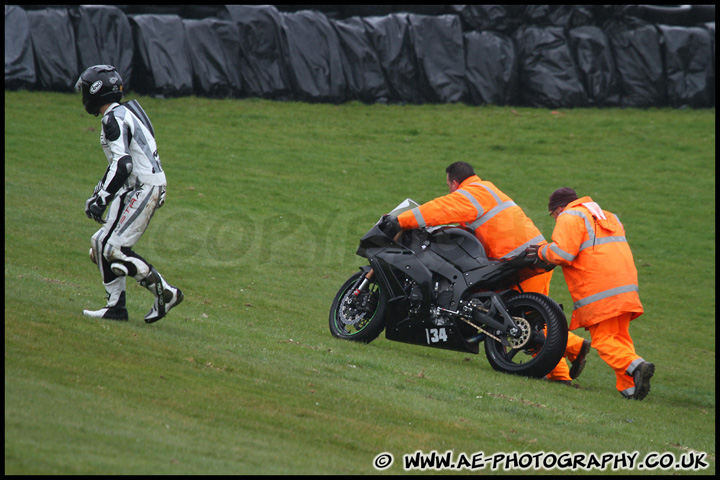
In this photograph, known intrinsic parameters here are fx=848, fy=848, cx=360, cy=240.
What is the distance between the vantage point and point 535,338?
875 centimetres

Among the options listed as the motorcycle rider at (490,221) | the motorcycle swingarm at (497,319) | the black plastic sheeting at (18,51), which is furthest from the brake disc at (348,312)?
the black plastic sheeting at (18,51)

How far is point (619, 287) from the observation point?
8977 mm

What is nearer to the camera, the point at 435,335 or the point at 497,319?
the point at 497,319

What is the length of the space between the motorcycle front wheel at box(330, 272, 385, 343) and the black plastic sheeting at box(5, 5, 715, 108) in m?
15.7

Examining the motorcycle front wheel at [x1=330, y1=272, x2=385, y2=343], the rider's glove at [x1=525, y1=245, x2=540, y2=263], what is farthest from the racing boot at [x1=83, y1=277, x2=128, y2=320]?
the rider's glove at [x1=525, y1=245, x2=540, y2=263]

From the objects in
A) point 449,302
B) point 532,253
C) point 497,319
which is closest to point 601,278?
point 532,253

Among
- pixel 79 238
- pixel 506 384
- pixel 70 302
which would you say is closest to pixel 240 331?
pixel 70 302

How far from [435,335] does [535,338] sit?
1.18 m

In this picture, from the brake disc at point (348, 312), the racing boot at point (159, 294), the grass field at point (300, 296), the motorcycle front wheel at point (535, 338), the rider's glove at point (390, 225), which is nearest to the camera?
the grass field at point (300, 296)

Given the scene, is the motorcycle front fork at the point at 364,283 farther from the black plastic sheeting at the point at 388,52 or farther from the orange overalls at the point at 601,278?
the black plastic sheeting at the point at 388,52

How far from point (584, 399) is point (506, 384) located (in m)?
0.79

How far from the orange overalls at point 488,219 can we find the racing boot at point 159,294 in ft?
9.12

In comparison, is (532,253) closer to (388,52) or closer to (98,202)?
(98,202)

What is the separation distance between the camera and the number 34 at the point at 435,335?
936 cm
